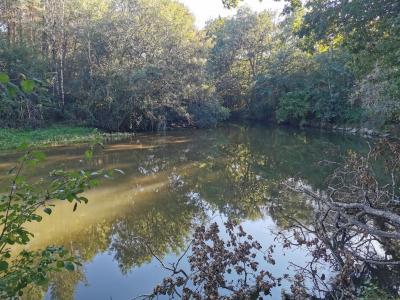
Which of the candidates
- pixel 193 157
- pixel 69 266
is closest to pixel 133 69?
pixel 193 157

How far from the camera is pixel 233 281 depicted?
5430 millimetres

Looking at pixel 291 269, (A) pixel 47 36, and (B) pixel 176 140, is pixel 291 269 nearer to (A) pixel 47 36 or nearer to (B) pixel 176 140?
(B) pixel 176 140

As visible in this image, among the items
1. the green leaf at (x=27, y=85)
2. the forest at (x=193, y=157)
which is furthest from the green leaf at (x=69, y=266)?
the green leaf at (x=27, y=85)

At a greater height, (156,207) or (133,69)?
(133,69)

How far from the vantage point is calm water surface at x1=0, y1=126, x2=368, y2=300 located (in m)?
5.83

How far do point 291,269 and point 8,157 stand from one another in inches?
508

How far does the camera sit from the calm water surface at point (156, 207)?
19.1ft

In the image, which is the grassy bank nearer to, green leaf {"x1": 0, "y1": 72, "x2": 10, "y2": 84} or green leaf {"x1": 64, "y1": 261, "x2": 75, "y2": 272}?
green leaf {"x1": 64, "y1": 261, "x2": 75, "y2": 272}

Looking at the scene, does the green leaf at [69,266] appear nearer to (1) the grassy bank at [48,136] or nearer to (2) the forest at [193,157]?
(2) the forest at [193,157]

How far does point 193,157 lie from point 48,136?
898 cm

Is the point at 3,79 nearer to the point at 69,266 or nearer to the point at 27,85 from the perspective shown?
the point at 27,85

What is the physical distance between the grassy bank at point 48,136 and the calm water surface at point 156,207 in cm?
185

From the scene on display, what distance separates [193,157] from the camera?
1642 cm

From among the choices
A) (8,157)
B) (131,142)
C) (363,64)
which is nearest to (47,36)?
(131,142)
